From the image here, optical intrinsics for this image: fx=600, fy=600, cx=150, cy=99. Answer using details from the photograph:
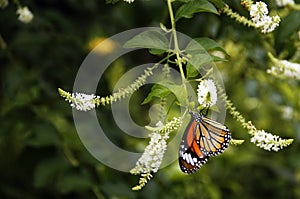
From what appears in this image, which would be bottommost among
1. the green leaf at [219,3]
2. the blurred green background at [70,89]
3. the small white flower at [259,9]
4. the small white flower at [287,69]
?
the blurred green background at [70,89]

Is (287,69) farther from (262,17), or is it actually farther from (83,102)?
(83,102)

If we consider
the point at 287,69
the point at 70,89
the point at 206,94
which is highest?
the point at 206,94

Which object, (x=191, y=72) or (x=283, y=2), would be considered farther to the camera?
(x=283, y=2)

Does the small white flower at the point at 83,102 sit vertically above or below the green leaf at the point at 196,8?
below

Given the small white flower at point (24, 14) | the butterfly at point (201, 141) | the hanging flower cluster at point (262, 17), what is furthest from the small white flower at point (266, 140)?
the small white flower at point (24, 14)

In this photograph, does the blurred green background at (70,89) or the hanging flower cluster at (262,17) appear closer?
the hanging flower cluster at (262,17)

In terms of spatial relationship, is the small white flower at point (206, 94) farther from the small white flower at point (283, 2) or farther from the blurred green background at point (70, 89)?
the small white flower at point (283, 2)

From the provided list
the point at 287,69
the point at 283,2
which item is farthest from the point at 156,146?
the point at 283,2

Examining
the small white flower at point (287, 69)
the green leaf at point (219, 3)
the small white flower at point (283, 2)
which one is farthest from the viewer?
the small white flower at point (283, 2)
